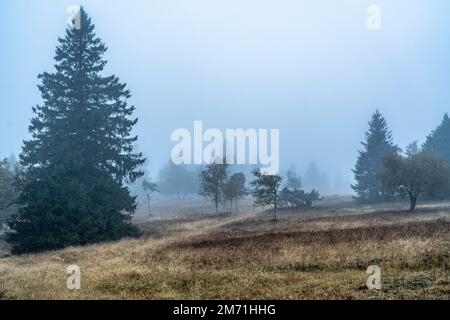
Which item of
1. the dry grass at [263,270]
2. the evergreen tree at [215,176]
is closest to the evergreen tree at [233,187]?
the evergreen tree at [215,176]

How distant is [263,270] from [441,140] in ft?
211

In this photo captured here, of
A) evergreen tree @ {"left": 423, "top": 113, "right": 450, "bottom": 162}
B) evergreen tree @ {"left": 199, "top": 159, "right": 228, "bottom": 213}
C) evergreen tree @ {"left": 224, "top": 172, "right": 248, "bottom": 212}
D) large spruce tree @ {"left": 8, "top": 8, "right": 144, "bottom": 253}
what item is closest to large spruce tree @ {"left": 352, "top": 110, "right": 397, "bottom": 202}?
evergreen tree @ {"left": 423, "top": 113, "right": 450, "bottom": 162}

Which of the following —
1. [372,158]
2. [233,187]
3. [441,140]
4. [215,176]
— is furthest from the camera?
[441,140]

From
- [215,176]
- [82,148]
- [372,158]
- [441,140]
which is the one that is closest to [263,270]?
[82,148]

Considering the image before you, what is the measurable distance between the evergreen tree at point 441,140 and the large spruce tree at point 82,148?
54631 mm

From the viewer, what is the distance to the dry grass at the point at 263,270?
10844 millimetres

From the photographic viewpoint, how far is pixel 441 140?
219ft

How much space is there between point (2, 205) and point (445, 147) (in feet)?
219

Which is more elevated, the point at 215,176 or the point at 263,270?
the point at 215,176

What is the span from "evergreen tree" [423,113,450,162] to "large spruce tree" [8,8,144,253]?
54.6 meters

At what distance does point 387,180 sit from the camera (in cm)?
3859

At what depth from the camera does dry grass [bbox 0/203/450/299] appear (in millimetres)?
10844

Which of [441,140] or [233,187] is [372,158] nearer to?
[441,140]
